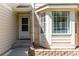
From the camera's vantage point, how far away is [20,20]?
704 inches

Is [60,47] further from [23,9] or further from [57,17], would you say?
[23,9]

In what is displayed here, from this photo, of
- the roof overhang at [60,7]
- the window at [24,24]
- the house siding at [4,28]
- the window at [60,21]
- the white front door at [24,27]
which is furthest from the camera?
the window at [24,24]

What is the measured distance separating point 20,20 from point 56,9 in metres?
6.87

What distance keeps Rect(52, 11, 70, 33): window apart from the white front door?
20.6 ft

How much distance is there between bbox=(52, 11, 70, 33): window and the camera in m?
11.7

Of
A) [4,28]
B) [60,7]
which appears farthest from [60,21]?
[4,28]

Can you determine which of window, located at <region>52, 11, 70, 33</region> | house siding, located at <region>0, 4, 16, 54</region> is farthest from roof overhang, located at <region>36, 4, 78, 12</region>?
house siding, located at <region>0, 4, 16, 54</region>

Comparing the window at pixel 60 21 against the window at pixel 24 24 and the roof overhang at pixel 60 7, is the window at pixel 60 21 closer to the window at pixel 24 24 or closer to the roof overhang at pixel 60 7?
the roof overhang at pixel 60 7

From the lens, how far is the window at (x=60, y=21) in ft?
38.2

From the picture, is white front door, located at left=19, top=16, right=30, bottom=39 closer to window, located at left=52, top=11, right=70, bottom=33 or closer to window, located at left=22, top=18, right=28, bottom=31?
window, located at left=22, top=18, right=28, bottom=31

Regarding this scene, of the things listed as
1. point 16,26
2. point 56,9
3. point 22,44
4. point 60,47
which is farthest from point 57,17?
point 16,26

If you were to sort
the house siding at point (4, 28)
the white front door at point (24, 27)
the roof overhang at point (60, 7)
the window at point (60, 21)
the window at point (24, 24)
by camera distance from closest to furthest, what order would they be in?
the house siding at point (4, 28) < the roof overhang at point (60, 7) < the window at point (60, 21) < the white front door at point (24, 27) < the window at point (24, 24)

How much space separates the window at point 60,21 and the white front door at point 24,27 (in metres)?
6.28

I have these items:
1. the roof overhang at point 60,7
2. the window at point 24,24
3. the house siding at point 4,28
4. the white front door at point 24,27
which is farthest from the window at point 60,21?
the window at point 24,24
